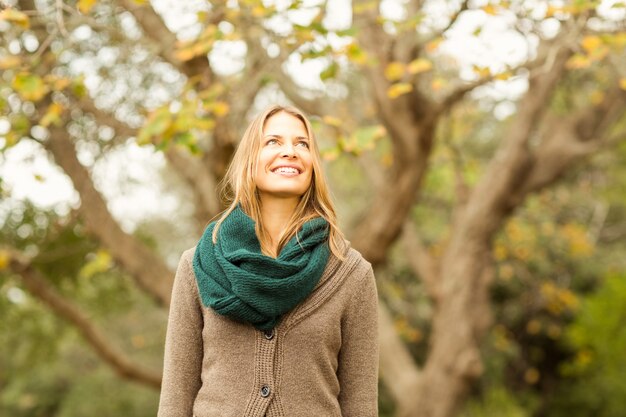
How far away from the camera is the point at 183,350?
1.92 meters

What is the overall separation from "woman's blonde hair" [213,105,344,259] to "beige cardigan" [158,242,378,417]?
0.42 feet

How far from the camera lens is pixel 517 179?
6.15m

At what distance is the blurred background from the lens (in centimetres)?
407

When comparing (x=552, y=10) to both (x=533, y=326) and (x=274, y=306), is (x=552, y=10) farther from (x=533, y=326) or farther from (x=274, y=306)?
(x=533, y=326)

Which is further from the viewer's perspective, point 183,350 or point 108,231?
point 108,231

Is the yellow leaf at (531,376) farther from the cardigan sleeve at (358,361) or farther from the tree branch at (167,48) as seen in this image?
the cardigan sleeve at (358,361)

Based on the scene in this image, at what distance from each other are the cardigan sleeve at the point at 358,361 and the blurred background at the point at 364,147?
1157mm

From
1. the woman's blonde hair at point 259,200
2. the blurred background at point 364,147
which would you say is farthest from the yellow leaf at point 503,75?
the woman's blonde hair at point 259,200

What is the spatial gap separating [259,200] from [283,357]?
44 centimetres

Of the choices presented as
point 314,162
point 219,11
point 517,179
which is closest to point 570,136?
point 517,179

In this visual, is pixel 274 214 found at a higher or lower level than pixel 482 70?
higher

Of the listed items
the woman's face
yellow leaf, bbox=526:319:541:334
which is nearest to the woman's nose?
the woman's face

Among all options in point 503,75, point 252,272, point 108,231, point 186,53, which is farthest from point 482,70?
point 108,231

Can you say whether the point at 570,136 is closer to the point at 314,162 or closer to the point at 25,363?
the point at 314,162
